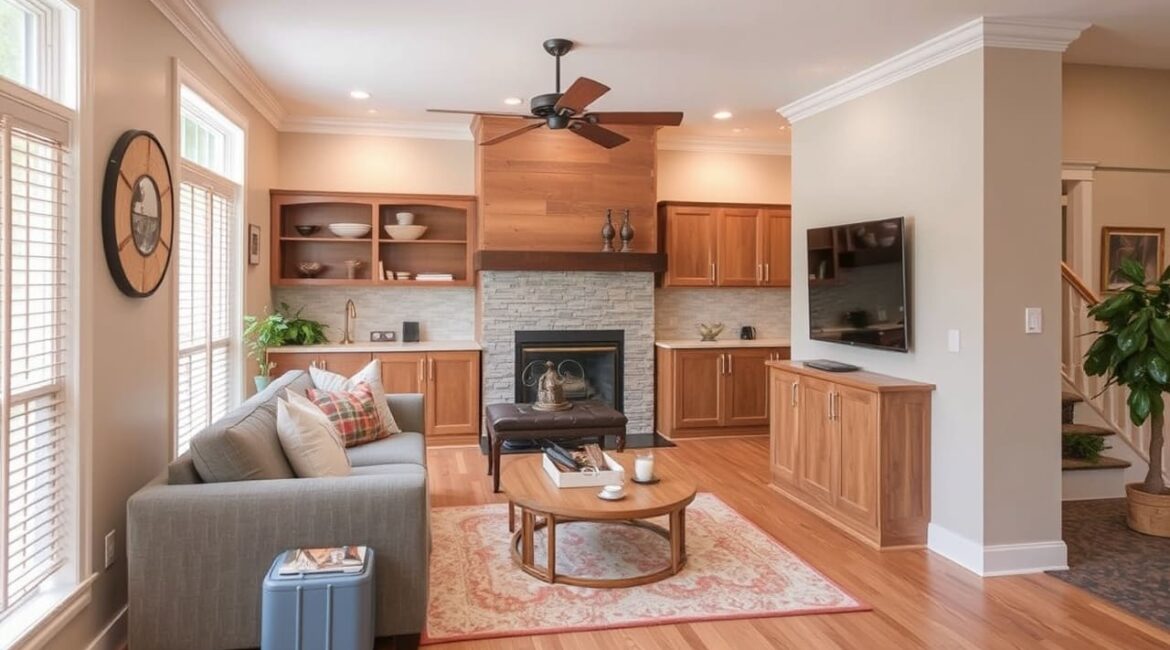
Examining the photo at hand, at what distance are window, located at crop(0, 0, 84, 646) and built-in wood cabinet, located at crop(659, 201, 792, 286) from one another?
494 centimetres

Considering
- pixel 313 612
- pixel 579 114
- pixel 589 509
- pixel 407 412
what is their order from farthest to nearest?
1. pixel 407 412
2. pixel 579 114
3. pixel 589 509
4. pixel 313 612

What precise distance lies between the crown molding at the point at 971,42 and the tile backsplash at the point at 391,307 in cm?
391

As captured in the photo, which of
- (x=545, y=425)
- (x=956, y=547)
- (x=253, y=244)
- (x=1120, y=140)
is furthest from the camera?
(x=253, y=244)

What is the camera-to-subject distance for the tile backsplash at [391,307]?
6.46 meters

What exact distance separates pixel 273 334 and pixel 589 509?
3230 millimetres

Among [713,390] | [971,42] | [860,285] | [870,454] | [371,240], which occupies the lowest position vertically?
[870,454]

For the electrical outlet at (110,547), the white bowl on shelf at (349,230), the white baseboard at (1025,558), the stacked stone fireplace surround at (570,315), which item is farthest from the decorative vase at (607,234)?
the electrical outlet at (110,547)

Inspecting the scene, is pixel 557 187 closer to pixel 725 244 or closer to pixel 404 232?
pixel 404 232

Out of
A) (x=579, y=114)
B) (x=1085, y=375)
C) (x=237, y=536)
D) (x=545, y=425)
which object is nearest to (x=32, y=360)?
(x=237, y=536)

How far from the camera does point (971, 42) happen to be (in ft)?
12.0

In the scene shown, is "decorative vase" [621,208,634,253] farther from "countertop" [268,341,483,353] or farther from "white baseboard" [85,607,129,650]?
"white baseboard" [85,607,129,650]

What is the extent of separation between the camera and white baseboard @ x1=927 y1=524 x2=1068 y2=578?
3.57m

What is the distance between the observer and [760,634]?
2.89m

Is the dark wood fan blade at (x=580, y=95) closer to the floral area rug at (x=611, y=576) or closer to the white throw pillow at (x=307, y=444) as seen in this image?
the white throw pillow at (x=307, y=444)
